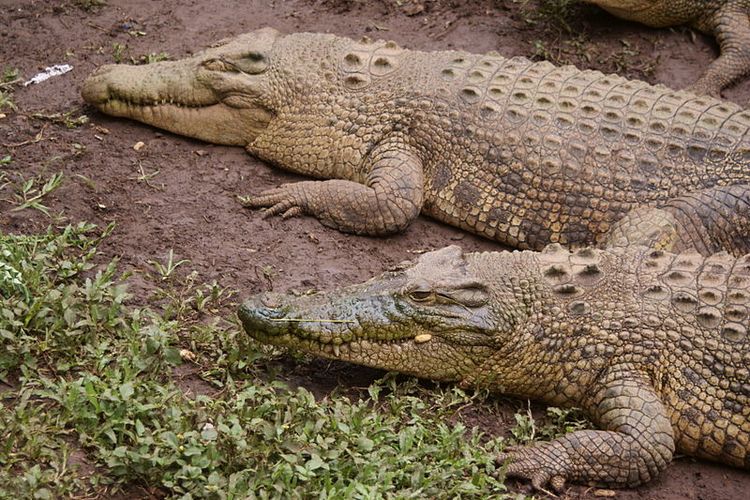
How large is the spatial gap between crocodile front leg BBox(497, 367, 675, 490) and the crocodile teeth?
66 centimetres

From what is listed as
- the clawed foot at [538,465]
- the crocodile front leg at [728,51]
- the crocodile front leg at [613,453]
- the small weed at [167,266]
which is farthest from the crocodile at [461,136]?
the clawed foot at [538,465]

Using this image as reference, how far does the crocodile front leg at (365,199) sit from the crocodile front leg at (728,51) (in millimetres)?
2620

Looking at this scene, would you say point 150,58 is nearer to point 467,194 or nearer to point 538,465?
point 467,194

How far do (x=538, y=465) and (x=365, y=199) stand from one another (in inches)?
91.3

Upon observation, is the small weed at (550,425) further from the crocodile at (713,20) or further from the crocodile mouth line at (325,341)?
the crocodile at (713,20)

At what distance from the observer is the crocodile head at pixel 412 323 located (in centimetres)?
472

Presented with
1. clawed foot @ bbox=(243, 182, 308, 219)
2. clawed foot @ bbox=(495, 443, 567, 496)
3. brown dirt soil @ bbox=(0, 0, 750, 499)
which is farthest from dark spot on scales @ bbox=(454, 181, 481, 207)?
clawed foot @ bbox=(495, 443, 567, 496)

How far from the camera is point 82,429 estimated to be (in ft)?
13.4

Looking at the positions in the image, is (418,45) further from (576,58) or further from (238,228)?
(238,228)

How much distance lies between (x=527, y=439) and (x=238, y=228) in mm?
2328

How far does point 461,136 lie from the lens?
6.34m

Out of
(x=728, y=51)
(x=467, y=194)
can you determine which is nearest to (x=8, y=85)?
(x=467, y=194)

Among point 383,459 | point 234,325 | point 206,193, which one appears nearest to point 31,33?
point 206,193

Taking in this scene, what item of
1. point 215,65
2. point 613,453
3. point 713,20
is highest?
point 713,20
